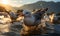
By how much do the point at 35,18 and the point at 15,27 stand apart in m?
0.32

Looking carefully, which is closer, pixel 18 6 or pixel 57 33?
pixel 57 33

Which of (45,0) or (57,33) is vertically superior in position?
(45,0)

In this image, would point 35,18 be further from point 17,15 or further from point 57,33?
point 17,15

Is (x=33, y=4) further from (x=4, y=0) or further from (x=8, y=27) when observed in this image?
(x=8, y=27)

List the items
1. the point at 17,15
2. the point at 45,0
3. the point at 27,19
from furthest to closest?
the point at 45,0 → the point at 17,15 → the point at 27,19

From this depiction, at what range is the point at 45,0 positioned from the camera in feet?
9.99

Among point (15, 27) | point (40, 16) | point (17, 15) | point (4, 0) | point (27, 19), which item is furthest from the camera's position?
point (4, 0)

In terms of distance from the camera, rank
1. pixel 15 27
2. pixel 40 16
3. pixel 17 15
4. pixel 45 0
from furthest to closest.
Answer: pixel 45 0 → pixel 17 15 → pixel 15 27 → pixel 40 16

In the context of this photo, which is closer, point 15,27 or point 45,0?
point 15,27

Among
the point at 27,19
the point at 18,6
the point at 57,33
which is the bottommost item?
the point at 57,33

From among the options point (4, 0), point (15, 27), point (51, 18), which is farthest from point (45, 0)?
point (15, 27)

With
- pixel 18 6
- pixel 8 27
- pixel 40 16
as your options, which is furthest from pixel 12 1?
pixel 40 16

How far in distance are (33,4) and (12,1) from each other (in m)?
0.32

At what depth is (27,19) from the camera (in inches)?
66.6
